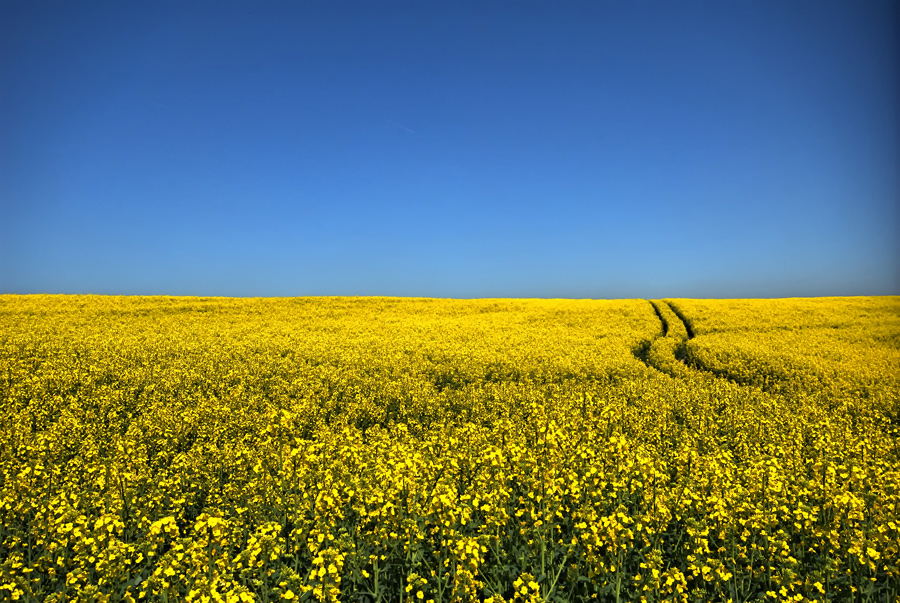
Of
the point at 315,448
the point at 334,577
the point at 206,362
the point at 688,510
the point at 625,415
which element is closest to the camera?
the point at 334,577

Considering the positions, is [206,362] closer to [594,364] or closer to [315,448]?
[315,448]

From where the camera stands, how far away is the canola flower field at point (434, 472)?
521 centimetres

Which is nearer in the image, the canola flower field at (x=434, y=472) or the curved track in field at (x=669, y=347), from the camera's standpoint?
the canola flower field at (x=434, y=472)

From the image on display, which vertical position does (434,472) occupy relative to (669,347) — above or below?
above

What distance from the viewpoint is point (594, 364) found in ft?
65.4

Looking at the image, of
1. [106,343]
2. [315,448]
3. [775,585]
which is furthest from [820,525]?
[106,343]

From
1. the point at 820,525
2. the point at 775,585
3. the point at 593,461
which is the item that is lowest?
the point at 775,585

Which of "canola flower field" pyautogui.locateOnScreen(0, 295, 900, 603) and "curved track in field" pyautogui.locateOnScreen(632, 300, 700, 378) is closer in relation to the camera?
"canola flower field" pyautogui.locateOnScreen(0, 295, 900, 603)

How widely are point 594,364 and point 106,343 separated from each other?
2081cm

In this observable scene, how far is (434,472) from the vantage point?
6.86 meters

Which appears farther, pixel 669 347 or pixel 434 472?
pixel 669 347

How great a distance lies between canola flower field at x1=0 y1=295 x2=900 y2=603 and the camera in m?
5.21

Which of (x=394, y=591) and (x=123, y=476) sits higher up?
(x=123, y=476)

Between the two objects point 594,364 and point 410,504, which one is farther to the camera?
point 594,364
